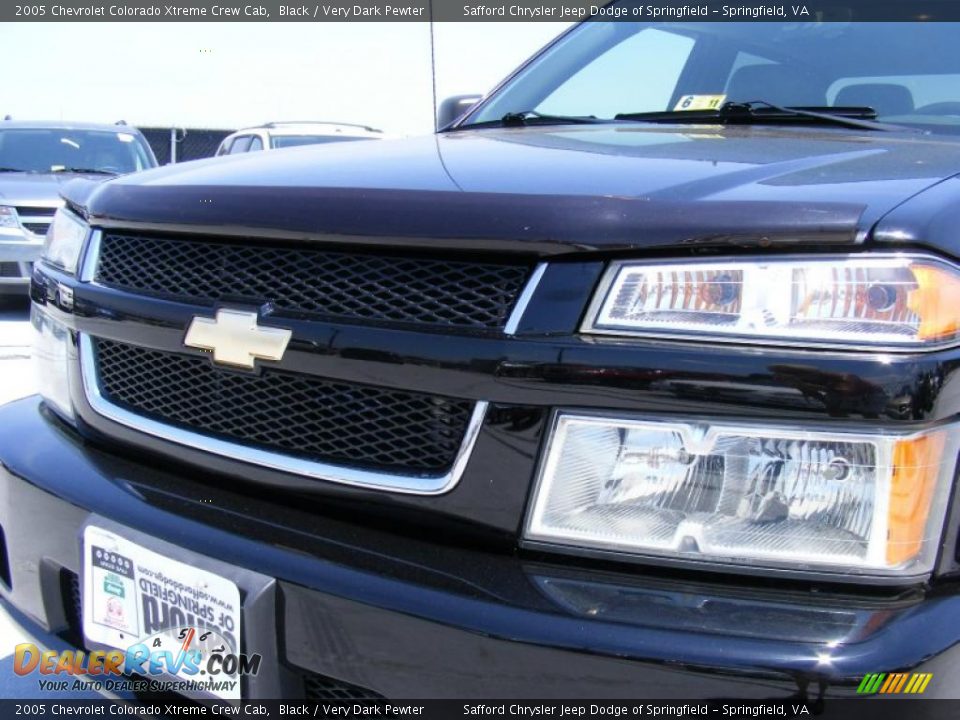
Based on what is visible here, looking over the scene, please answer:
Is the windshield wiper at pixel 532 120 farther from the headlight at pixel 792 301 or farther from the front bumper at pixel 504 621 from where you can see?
the front bumper at pixel 504 621

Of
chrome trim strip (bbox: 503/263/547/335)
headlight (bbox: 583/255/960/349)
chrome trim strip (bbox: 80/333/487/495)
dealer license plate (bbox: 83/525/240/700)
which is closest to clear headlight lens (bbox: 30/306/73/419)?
chrome trim strip (bbox: 80/333/487/495)

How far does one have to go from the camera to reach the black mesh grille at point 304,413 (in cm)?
133

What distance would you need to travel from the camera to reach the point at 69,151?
888 centimetres

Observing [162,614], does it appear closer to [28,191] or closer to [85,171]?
[28,191]

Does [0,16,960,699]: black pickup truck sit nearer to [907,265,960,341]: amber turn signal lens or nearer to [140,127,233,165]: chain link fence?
[907,265,960,341]: amber turn signal lens

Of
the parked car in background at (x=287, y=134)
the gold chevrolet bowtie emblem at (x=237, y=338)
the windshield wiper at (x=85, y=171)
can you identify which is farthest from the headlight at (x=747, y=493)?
the parked car in background at (x=287, y=134)

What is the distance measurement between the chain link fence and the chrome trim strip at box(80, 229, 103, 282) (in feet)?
45.9

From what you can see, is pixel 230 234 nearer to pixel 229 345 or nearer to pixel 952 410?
pixel 229 345

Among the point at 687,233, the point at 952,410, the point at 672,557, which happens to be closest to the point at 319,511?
the point at 672,557

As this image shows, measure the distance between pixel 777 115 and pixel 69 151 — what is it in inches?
328

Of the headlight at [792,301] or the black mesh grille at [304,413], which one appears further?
the black mesh grille at [304,413]

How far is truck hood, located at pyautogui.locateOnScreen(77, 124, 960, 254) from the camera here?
1.20 meters

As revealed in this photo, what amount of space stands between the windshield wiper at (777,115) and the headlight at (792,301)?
1.03 m

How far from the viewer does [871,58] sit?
2244 millimetres
